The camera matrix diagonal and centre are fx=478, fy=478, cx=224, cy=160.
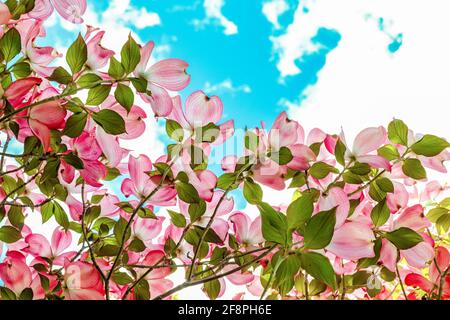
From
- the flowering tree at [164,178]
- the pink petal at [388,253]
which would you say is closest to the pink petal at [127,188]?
the flowering tree at [164,178]

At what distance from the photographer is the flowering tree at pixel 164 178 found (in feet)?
2.39

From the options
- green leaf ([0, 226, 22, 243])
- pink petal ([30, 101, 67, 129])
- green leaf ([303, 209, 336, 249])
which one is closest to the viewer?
green leaf ([303, 209, 336, 249])

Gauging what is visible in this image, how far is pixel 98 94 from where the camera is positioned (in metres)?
0.75

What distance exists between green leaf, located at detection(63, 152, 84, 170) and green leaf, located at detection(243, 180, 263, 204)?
0.88ft

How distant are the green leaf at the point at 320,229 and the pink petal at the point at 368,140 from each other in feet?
0.95

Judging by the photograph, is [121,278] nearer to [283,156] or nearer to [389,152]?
[283,156]

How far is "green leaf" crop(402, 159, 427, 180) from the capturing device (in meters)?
0.86

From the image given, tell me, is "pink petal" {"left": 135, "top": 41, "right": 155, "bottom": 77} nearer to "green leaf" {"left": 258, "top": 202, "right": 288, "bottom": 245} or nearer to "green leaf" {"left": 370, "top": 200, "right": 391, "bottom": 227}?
"green leaf" {"left": 258, "top": 202, "right": 288, "bottom": 245}

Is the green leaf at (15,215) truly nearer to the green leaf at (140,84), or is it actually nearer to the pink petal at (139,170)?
the pink petal at (139,170)

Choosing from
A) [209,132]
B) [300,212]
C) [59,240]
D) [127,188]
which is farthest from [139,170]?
[300,212]

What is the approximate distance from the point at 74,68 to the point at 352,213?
0.51 metres

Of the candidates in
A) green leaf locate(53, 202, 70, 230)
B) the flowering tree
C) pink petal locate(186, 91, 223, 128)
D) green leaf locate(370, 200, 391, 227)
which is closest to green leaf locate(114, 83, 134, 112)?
the flowering tree

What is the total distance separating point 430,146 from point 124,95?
52 centimetres

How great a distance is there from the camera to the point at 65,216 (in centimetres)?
93
